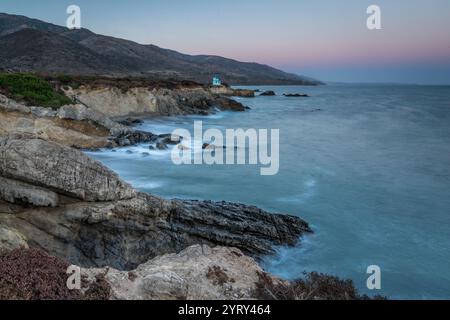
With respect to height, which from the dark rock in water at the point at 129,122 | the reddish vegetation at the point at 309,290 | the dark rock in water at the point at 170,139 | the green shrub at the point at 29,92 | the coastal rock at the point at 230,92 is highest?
the coastal rock at the point at 230,92

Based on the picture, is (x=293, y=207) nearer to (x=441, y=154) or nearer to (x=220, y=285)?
(x=220, y=285)

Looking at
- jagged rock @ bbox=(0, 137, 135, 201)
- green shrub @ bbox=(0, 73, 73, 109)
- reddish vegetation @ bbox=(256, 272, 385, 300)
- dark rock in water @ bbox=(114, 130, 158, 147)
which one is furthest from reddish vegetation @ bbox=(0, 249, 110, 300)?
green shrub @ bbox=(0, 73, 73, 109)

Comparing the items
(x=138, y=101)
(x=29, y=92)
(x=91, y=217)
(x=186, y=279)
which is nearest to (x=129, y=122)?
(x=138, y=101)

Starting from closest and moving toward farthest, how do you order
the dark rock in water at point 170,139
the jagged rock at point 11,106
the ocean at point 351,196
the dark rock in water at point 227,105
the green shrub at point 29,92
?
the ocean at point 351,196, the jagged rock at point 11,106, the green shrub at point 29,92, the dark rock in water at point 170,139, the dark rock in water at point 227,105

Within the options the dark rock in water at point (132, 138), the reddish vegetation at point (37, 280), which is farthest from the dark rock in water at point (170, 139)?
the reddish vegetation at point (37, 280)

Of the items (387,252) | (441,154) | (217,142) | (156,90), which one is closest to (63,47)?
(156,90)

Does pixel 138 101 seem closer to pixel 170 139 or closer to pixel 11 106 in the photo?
pixel 170 139

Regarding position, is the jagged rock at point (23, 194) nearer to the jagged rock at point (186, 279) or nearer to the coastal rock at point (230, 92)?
the jagged rock at point (186, 279)

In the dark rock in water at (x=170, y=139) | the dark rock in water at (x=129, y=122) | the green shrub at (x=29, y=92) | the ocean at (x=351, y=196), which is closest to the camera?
the ocean at (x=351, y=196)

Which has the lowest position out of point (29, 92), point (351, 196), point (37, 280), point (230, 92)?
point (351, 196)
